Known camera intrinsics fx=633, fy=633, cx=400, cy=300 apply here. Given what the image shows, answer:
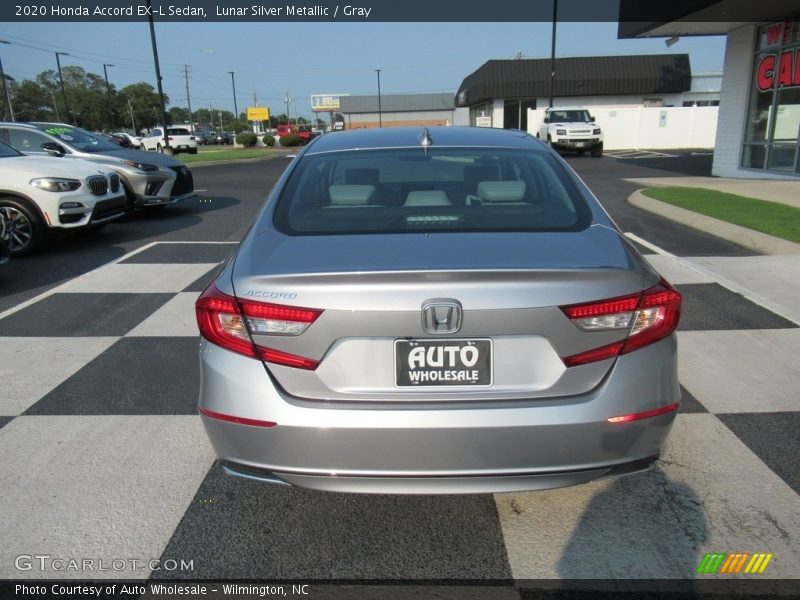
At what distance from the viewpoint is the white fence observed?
33406 millimetres

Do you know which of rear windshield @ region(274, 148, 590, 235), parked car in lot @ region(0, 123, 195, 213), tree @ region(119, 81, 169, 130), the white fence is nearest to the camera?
rear windshield @ region(274, 148, 590, 235)

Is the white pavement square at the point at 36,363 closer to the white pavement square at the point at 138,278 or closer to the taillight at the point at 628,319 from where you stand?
the white pavement square at the point at 138,278

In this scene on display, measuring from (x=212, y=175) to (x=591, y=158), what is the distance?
15.4m

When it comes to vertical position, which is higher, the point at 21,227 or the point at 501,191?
the point at 501,191

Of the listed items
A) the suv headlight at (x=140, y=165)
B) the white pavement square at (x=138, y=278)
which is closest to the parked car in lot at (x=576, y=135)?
the suv headlight at (x=140, y=165)

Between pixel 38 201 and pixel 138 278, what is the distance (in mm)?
2063

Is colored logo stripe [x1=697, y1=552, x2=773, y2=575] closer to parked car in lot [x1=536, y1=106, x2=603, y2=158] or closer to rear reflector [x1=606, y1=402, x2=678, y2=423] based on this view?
rear reflector [x1=606, y1=402, x2=678, y2=423]

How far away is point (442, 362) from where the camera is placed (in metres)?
→ 2.12

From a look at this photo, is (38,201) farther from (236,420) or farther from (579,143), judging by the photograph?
(579,143)

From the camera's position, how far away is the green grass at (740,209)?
27.3ft

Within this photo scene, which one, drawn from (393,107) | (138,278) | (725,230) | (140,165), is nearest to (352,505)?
(138,278)

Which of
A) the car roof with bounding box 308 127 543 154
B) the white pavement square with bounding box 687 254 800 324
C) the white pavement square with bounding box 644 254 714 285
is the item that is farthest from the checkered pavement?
the white pavement square with bounding box 644 254 714 285

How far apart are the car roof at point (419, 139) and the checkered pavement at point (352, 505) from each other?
172cm

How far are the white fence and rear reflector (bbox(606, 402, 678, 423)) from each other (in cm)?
3321
